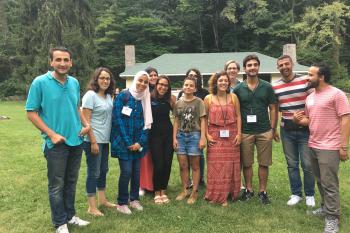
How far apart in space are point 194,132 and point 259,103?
3.08 ft

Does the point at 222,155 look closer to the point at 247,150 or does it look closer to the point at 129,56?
the point at 247,150

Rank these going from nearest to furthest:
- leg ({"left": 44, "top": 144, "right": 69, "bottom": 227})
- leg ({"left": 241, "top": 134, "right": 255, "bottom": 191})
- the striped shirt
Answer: leg ({"left": 44, "top": 144, "right": 69, "bottom": 227}) < the striped shirt < leg ({"left": 241, "top": 134, "right": 255, "bottom": 191})

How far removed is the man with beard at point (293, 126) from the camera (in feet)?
15.9

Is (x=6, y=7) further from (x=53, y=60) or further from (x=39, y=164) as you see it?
(x=53, y=60)

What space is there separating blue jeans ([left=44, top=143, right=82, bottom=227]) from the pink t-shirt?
2596mm

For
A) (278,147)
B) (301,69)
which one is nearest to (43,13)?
(301,69)

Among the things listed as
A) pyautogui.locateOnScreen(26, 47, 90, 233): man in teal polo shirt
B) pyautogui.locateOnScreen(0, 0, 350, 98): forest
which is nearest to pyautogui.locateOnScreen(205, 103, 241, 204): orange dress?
pyautogui.locateOnScreen(26, 47, 90, 233): man in teal polo shirt

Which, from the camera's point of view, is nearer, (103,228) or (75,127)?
(75,127)

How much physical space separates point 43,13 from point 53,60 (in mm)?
28233

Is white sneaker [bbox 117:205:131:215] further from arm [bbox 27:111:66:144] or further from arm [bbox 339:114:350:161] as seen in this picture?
arm [bbox 339:114:350:161]

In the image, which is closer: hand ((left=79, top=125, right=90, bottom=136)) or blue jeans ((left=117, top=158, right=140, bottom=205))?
hand ((left=79, top=125, right=90, bottom=136))

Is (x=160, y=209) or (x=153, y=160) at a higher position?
(x=153, y=160)

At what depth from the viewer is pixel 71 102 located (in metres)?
3.92

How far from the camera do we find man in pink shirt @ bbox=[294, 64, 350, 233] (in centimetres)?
397
